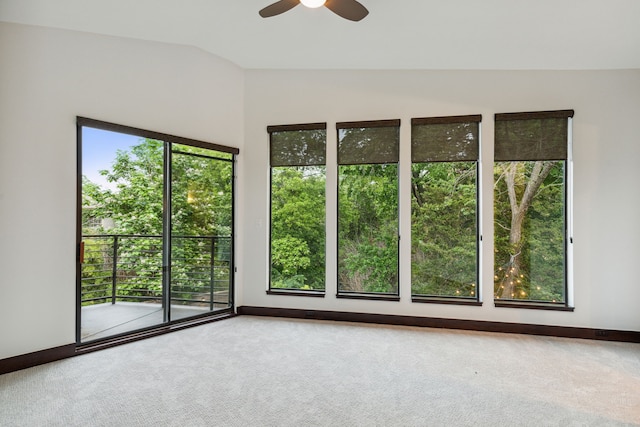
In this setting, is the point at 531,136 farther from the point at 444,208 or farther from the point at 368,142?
the point at 368,142

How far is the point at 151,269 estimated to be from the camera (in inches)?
171

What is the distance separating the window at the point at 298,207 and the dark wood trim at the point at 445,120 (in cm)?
121

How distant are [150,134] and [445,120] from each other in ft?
11.3

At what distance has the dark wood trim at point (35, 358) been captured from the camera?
3215mm

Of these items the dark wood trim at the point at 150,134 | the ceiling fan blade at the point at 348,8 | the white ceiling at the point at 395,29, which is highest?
the white ceiling at the point at 395,29

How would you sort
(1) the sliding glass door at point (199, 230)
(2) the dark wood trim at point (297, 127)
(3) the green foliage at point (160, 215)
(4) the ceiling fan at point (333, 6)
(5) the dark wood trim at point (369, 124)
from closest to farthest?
(4) the ceiling fan at point (333, 6)
(3) the green foliage at point (160, 215)
(1) the sliding glass door at point (199, 230)
(5) the dark wood trim at point (369, 124)
(2) the dark wood trim at point (297, 127)

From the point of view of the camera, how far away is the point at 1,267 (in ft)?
10.5

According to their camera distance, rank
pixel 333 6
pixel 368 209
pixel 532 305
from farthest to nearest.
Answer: pixel 368 209
pixel 532 305
pixel 333 6

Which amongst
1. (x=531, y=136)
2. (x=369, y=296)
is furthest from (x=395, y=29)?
(x=369, y=296)

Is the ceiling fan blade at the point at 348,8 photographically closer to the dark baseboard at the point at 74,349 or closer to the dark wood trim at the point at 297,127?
the dark wood trim at the point at 297,127

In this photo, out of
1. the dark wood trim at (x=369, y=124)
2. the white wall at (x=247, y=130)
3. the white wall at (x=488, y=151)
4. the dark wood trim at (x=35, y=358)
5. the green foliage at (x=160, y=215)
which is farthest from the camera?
the dark wood trim at (x=369, y=124)

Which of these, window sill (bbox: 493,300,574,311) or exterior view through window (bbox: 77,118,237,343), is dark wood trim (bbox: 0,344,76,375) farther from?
window sill (bbox: 493,300,574,311)

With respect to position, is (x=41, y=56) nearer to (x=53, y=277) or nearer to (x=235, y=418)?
(x=53, y=277)

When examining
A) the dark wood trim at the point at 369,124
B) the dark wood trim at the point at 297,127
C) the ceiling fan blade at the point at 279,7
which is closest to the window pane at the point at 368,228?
the dark wood trim at the point at 369,124
